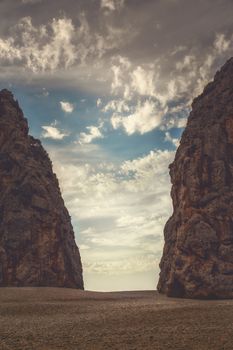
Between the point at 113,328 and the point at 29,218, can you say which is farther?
the point at 29,218

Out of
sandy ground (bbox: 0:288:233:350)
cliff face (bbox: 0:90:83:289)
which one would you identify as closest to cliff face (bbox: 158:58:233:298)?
sandy ground (bbox: 0:288:233:350)

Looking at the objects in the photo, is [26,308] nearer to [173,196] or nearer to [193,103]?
[173,196]

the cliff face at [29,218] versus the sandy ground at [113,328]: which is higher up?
the cliff face at [29,218]

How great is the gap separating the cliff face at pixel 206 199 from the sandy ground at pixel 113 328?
776 inches

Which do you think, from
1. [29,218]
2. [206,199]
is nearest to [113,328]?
[206,199]

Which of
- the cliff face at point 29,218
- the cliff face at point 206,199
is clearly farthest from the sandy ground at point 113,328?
the cliff face at point 29,218

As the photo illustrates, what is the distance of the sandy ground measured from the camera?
89.6 feet

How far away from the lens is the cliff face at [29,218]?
275 feet

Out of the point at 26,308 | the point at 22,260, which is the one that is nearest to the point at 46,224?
the point at 22,260

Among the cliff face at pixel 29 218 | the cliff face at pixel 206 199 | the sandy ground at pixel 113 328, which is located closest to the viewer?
the sandy ground at pixel 113 328

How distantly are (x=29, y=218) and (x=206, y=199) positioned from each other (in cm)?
3938

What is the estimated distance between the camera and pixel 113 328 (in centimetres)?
3228

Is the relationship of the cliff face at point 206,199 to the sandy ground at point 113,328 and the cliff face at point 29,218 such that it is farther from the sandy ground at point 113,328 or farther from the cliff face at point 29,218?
the cliff face at point 29,218

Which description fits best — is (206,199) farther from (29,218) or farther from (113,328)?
(29,218)
